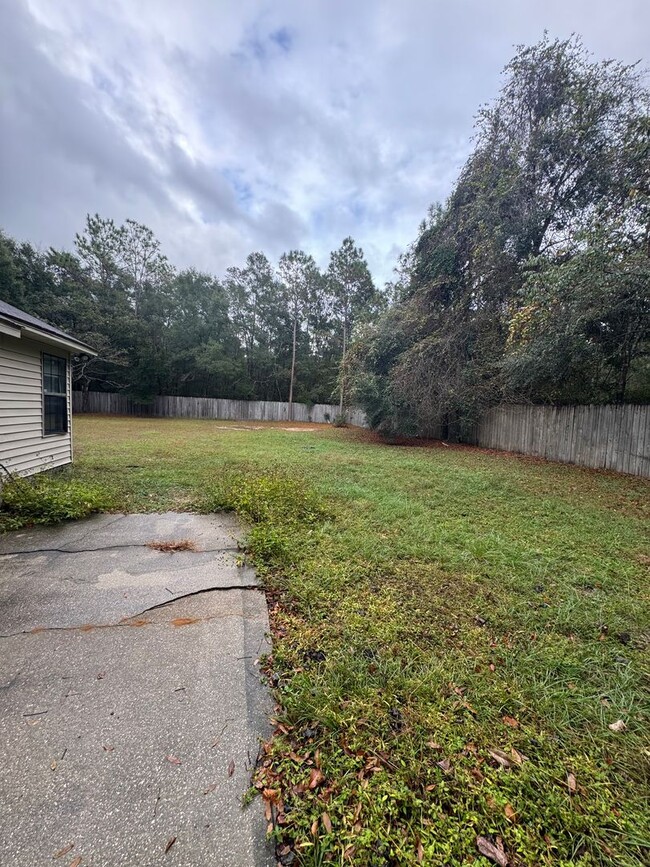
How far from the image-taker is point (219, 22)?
6.71 meters

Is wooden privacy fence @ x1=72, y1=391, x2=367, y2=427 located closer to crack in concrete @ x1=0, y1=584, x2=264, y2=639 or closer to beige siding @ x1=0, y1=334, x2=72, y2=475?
beige siding @ x1=0, y1=334, x2=72, y2=475

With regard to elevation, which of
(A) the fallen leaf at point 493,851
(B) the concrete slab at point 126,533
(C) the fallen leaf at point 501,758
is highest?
(A) the fallen leaf at point 493,851

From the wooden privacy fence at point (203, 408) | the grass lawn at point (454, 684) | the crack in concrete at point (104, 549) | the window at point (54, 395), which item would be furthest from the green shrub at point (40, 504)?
the wooden privacy fence at point (203, 408)

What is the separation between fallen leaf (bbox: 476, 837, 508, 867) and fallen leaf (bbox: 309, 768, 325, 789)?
1.69 feet

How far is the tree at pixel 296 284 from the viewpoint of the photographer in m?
26.7

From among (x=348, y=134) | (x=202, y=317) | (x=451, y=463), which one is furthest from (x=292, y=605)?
(x=202, y=317)

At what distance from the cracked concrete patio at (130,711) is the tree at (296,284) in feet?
78.1

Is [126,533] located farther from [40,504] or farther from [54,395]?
[54,395]

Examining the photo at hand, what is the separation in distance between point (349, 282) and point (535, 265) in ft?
62.7

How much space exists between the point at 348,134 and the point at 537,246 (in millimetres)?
7597

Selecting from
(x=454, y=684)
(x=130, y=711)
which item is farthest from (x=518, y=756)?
(x=130, y=711)

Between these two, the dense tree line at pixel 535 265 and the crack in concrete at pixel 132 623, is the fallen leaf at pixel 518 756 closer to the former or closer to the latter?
the crack in concrete at pixel 132 623

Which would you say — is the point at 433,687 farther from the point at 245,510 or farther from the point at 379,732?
the point at 245,510

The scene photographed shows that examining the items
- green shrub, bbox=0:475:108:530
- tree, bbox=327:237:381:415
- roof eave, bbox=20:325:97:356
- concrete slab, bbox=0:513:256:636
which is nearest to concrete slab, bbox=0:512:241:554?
concrete slab, bbox=0:513:256:636
